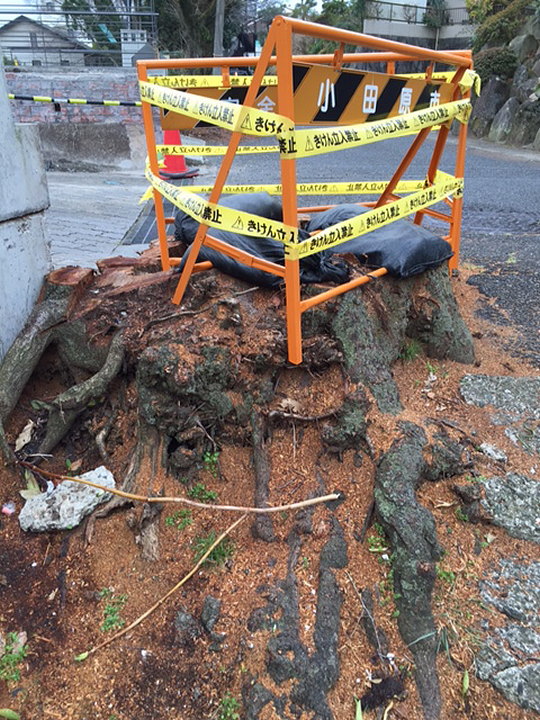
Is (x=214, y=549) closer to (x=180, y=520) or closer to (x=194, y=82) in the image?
(x=180, y=520)

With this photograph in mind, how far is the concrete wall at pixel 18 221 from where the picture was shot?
307cm

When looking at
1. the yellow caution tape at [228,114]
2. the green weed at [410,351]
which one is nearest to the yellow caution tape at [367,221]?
the yellow caution tape at [228,114]

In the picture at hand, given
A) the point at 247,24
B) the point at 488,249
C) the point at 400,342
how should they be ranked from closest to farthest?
the point at 400,342
the point at 488,249
the point at 247,24

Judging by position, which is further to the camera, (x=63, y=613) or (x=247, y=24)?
(x=247, y=24)

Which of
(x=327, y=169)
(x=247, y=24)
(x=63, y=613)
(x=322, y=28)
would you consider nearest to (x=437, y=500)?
(x=63, y=613)

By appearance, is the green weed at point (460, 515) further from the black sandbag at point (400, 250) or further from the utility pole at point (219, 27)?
the utility pole at point (219, 27)

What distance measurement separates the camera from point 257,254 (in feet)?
11.1

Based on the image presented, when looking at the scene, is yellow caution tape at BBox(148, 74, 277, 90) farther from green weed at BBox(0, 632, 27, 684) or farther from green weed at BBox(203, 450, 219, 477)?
green weed at BBox(0, 632, 27, 684)

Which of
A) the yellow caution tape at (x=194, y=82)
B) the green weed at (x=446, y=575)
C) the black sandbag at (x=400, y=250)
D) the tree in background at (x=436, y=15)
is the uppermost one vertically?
the tree in background at (x=436, y=15)

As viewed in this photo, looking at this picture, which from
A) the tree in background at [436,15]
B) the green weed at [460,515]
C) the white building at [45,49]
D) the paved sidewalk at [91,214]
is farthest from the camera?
the tree in background at [436,15]

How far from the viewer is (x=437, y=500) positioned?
8.41 ft

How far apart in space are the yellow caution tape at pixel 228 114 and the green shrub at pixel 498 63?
20.3m

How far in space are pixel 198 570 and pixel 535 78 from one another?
20.5 metres

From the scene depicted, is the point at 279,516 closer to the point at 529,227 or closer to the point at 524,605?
the point at 524,605
